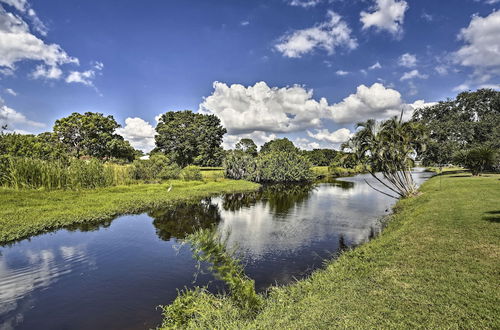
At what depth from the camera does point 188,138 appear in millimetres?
66250

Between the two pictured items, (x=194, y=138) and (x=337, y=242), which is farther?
(x=194, y=138)

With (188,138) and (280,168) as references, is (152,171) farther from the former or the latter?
(188,138)

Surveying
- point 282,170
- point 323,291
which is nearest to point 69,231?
point 323,291

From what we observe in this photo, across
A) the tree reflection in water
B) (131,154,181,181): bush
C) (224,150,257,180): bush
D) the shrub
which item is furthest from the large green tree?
(131,154,181,181): bush

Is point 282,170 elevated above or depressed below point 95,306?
above

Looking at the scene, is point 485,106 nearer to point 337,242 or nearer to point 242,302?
point 337,242

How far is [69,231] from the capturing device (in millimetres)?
16297

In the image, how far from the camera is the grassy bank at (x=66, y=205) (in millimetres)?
15497

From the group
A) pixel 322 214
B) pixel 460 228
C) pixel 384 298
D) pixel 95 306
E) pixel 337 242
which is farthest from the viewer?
pixel 322 214

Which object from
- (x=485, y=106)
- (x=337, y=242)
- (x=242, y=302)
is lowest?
(x=337, y=242)

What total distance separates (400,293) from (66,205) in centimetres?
2196

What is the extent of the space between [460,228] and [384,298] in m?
7.51

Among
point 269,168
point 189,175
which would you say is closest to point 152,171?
point 189,175

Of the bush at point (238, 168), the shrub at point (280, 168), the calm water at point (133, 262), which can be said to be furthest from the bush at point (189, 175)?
the calm water at point (133, 262)
